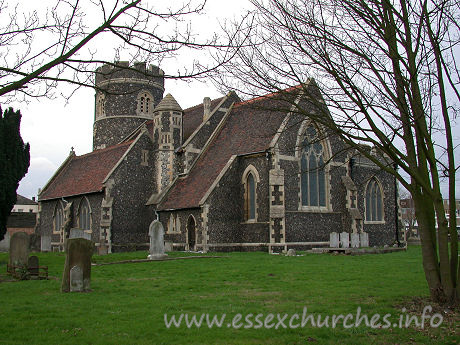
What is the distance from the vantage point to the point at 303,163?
88.1 ft

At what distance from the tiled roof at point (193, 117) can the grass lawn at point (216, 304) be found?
56.0ft

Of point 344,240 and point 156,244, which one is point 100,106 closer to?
point 156,244

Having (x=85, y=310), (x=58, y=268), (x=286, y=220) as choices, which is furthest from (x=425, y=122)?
(x=286, y=220)

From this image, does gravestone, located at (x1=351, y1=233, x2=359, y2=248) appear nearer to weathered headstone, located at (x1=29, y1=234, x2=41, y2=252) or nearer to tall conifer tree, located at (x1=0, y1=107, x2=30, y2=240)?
tall conifer tree, located at (x1=0, y1=107, x2=30, y2=240)

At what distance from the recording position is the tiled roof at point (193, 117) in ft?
107

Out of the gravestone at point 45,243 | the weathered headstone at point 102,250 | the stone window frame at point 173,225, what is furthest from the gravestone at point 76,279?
the gravestone at point 45,243

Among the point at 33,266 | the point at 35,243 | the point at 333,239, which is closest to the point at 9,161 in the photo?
the point at 33,266

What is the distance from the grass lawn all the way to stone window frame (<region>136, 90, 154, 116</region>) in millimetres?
23102

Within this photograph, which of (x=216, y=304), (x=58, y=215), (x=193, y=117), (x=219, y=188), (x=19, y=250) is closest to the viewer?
(x=216, y=304)

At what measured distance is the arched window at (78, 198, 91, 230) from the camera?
31359mm

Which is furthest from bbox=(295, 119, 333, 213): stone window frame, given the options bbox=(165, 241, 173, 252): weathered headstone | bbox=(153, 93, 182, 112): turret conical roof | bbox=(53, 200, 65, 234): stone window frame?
bbox=(53, 200, 65, 234): stone window frame

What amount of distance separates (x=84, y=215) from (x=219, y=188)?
10889 mm

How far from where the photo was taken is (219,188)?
26203 millimetres

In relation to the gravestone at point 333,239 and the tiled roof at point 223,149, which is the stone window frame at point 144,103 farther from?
the gravestone at point 333,239
